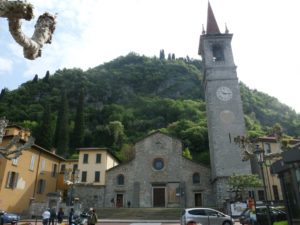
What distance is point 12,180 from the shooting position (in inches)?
1155

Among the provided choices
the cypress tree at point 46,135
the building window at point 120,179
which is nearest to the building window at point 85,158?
the building window at point 120,179

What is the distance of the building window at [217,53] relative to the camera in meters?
38.6

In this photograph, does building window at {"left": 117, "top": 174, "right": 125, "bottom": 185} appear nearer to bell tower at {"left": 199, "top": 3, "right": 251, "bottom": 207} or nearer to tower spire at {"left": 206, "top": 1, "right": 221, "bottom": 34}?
bell tower at {"left": 199, "top": 3, "right": 251, "bottom": 207}

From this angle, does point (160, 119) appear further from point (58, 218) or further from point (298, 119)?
point (58, 218)

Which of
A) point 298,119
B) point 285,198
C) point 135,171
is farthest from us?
point 298,119

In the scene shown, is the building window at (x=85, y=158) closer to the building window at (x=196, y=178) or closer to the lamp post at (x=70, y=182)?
the building window at (x=196, y=178)

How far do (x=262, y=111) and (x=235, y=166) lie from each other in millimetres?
55771

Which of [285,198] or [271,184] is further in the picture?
[271,184]

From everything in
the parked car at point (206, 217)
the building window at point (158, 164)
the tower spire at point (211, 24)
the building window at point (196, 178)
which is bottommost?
the parked car at point (206, 217)

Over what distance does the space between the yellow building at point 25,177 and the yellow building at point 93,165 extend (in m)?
3.76

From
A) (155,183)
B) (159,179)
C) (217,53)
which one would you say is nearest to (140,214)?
(155,183)

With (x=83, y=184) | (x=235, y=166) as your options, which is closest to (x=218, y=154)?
(x=235, y=166)

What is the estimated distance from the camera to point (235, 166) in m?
33.2

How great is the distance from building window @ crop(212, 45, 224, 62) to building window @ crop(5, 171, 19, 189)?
2759 cm
